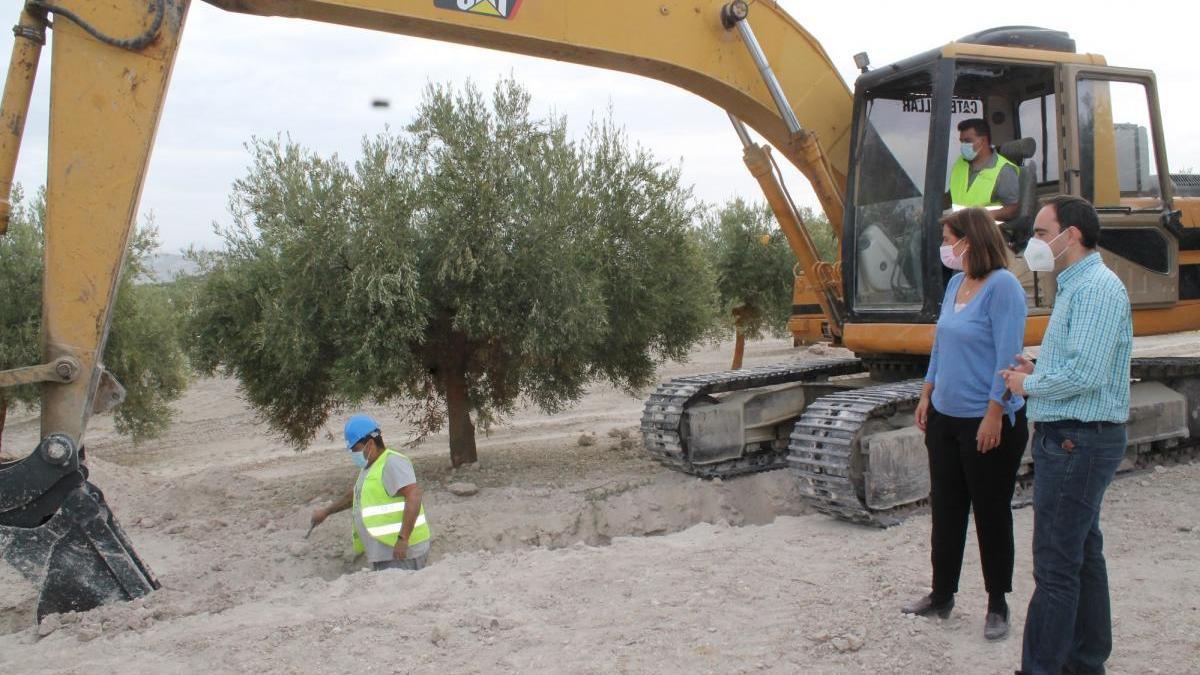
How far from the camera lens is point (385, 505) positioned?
230 inches

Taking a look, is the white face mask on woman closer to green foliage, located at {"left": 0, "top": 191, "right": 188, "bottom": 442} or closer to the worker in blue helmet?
the worker in blue helmet

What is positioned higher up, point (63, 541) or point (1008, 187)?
point (1008, 187)

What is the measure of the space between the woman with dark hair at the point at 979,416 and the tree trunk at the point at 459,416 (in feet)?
19.8

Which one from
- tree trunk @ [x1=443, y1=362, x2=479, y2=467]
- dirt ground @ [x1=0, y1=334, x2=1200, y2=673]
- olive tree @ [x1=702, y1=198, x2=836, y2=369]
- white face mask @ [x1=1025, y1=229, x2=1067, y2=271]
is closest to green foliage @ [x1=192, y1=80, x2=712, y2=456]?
tree trunk @ [x1=443, y1=362, x2=479, y2=467]

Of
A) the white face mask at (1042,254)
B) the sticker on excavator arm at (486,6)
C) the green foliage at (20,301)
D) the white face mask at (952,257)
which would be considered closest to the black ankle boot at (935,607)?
the white face mask at (952,257)

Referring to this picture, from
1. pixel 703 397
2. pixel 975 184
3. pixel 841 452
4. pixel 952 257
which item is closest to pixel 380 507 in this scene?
pixel 841 452

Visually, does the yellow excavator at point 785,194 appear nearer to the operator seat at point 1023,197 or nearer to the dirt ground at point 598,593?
the operator seat at point 1023,197

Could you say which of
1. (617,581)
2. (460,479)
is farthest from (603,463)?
(617,581)

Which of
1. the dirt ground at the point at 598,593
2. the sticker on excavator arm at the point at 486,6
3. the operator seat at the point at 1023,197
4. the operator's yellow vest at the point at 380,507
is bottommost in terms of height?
the dirt ground at the point at 598,593

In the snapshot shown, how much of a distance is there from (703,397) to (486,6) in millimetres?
3954

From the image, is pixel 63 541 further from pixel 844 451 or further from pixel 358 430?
pixel 844 451

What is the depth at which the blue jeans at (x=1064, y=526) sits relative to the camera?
3455mm

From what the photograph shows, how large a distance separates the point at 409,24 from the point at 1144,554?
5.53 m

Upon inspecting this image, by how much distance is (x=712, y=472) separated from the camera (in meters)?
8.18
